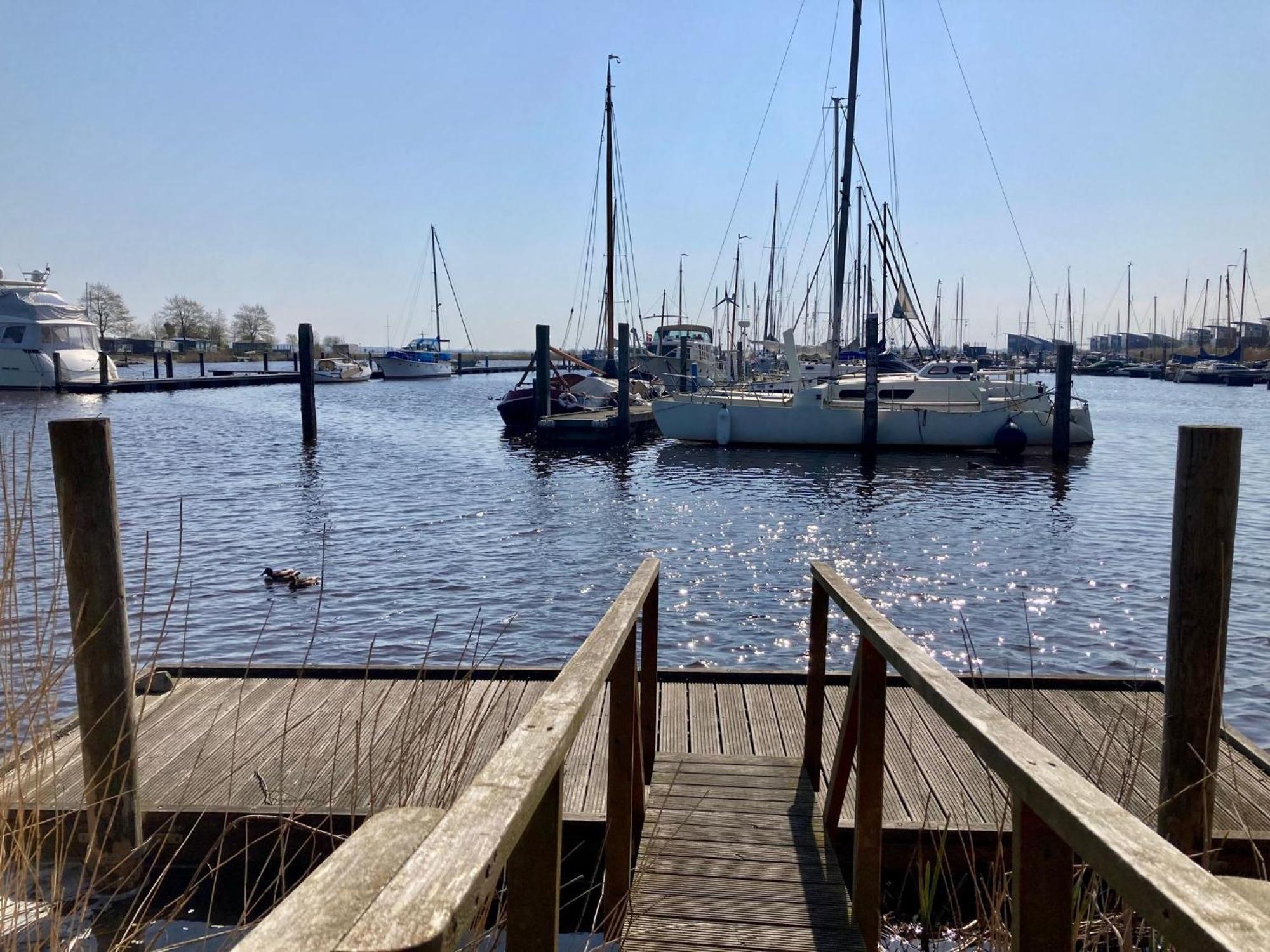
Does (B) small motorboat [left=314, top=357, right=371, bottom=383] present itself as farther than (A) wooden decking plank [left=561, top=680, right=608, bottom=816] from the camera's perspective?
Yes

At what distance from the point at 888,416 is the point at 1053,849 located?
26.1 meters

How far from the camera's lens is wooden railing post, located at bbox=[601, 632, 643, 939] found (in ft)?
11.1

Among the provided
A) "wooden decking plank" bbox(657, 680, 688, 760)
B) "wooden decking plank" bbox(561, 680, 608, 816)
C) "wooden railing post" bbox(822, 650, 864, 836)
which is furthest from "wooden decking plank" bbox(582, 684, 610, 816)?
"wooden railing post" bbox(822, 650, 864, 836)

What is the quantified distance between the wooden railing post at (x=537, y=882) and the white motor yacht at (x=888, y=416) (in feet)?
84.5

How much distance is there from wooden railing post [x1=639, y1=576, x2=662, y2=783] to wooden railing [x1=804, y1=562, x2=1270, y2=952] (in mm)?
1561

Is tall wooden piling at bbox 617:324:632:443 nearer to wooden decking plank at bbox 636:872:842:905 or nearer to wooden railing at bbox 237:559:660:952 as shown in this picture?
wooden decking plank at bbox 636:872:842:905

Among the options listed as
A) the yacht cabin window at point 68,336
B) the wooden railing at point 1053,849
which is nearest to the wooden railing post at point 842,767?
the wooden railing at point 1053,849

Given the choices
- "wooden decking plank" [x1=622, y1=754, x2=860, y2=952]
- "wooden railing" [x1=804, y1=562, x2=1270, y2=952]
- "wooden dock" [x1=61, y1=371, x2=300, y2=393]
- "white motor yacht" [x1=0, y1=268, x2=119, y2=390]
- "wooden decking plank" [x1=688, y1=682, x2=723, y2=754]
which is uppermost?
"white motor yacht" [x1=0, y1=268, x2=119, y2=390]

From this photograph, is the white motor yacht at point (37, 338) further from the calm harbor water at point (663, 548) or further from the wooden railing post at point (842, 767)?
the wooden railing post at point (842, 767)

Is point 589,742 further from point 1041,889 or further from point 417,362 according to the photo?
point 417,362

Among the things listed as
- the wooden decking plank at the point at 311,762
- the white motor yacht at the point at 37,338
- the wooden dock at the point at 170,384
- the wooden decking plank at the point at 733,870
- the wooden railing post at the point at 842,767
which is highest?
the white motor yacht at the point at 37,338

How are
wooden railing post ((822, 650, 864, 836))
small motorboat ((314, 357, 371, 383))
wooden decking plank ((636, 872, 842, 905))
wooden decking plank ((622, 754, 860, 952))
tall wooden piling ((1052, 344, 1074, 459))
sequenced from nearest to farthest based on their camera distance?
wooden decking plank ((622, 754, 860, 952))
wooden decking plank ((636, 872, 842, 905))
wooden railing post ((822, 650, 864, 836))
tall wooden piling ((1052, 344, 1074, 459))
small motorboat ((314, 357, 371, 383))

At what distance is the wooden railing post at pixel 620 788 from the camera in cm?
339

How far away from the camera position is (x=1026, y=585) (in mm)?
12680
